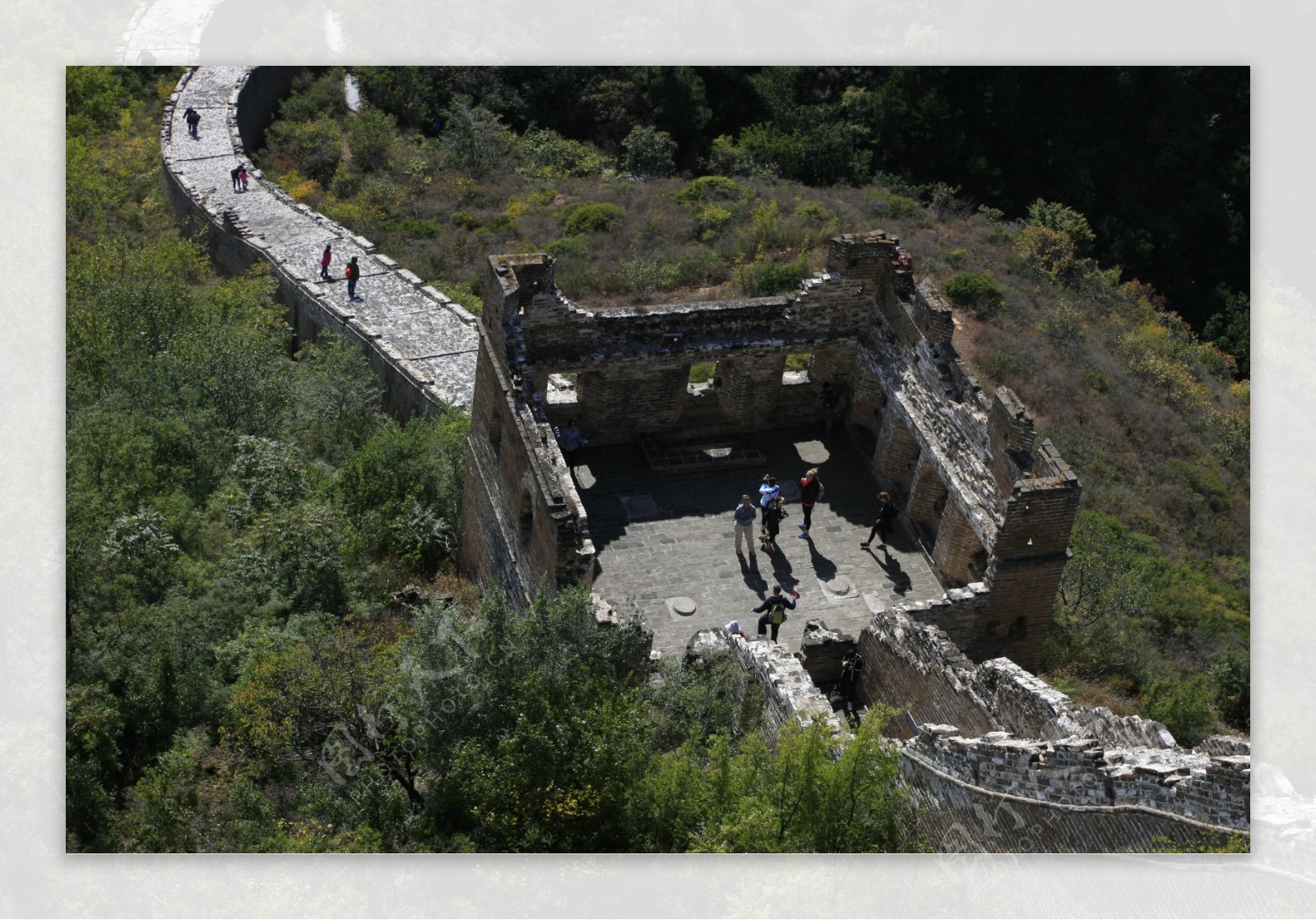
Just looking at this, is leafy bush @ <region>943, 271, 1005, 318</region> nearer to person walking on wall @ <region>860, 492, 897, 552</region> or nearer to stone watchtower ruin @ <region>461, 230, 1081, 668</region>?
stone watchtower ruin @ <region>461, 230, 1081, 668</region>

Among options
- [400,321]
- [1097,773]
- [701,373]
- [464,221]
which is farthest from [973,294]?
[1097,773]

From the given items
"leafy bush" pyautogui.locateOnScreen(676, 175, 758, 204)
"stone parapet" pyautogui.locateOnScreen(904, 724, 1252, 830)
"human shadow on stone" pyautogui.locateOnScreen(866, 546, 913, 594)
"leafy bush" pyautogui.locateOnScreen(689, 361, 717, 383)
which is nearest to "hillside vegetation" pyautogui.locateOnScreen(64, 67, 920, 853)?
"stone parapet" pyautogui.locateOnScreen(904, 724, 1252, 830)

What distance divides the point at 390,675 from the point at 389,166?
30.5m

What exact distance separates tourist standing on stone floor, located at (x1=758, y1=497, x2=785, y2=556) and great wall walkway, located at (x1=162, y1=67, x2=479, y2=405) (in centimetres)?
862

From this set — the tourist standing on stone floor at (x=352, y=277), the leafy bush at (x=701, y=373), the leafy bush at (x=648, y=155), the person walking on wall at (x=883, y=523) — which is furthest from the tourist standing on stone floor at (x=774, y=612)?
the leafy bush at (x=648, y=155)

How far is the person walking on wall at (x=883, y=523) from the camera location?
23.2 meters

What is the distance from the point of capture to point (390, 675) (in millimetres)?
18172

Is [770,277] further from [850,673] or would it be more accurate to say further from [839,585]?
[850,673]

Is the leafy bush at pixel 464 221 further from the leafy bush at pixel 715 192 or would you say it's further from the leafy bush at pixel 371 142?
the leafy bush at pixel 715 192

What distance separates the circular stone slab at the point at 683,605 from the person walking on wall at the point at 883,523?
3129 mm

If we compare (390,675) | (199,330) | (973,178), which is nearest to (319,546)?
(390,675)

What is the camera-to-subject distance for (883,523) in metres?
23.4

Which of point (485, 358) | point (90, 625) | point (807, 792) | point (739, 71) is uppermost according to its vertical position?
point (739, 71)

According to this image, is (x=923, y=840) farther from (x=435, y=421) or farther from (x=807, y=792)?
(x=435, y=421)
